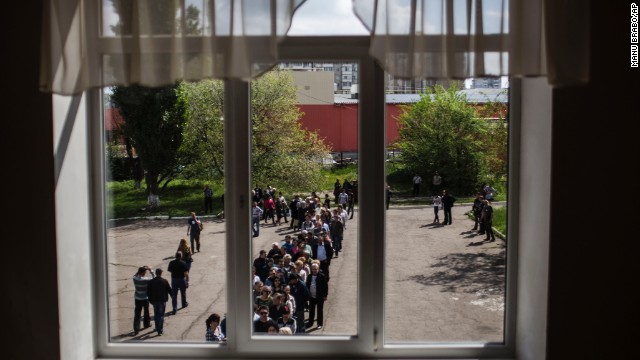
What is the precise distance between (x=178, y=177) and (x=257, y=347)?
0.72 meters

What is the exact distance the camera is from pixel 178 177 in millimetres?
2270

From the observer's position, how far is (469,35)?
1873 mm

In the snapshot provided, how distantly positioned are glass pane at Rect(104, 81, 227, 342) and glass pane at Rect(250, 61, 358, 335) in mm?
152

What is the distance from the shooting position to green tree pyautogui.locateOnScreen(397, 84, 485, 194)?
7.35 feet

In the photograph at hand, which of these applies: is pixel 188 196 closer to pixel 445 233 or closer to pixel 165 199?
pixel 165 199

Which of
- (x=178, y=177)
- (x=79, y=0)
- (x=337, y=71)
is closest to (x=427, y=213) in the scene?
(x=337, y=71)

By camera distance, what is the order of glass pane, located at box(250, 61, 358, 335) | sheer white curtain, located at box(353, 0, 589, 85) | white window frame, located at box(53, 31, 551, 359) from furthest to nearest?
glass pane, located at box(250, 61, 358, 335)
white window frame, located at box(53, 31, 551, 359)
sheer white curtain, located at box(353, 0, 589, 85)

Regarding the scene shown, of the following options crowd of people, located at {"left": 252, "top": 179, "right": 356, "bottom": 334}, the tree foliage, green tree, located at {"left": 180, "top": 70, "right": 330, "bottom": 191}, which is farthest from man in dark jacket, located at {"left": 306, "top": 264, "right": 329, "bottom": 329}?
the tree foliage

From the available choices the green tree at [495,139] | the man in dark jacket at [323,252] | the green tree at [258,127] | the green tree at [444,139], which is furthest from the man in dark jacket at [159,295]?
the green tree at [495,139]

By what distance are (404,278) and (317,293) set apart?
0.33 meters

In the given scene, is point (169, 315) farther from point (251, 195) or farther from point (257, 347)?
point (251, 195)

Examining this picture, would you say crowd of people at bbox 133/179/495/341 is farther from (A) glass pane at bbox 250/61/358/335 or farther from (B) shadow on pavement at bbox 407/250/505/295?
(B) shadow on pavement at bbox 407/250/505/295

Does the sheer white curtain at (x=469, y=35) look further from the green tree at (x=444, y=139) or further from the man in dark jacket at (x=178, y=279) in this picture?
the man in dark jacket at (x=178, y=279)

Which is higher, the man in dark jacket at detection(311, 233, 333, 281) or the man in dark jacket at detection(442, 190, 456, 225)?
the man in dark jacket at detection(442, 190, 456, 225)
